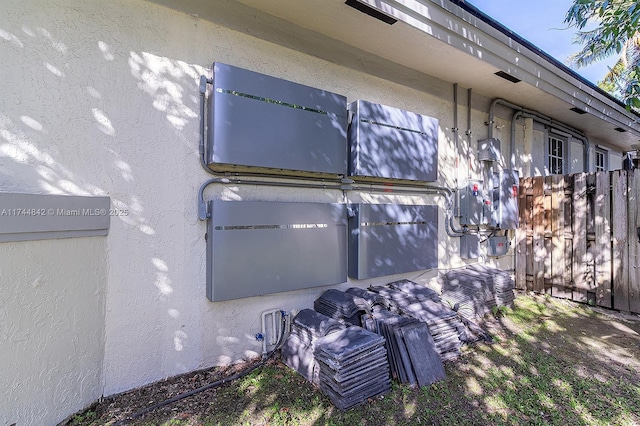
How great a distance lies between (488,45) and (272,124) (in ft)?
9.61

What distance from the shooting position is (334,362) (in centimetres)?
217

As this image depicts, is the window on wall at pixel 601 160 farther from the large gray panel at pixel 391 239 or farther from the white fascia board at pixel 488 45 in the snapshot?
the large gray panel at pixel 391 239

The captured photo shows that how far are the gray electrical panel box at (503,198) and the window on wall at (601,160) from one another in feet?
18.0

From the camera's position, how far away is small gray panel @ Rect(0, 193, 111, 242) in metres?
1.76

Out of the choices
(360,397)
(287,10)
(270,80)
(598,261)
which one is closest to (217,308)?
(360,397)

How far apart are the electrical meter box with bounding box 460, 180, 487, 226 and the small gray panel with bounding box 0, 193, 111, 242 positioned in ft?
14.4

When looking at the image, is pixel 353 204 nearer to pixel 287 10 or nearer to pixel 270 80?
pixel 270 80

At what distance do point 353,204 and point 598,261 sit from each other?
396 cm

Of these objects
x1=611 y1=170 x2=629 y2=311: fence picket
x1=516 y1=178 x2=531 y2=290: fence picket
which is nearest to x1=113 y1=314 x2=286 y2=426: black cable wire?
x1=516 y1=178 x2=531 y2=290: fence picket

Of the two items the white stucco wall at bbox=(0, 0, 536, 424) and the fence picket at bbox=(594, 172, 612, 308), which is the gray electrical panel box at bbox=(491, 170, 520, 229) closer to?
the fence picket at bbox=(594, 172, 612, 308)

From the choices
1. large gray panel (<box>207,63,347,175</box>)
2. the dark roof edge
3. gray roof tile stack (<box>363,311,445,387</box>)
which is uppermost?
the dark roof edge

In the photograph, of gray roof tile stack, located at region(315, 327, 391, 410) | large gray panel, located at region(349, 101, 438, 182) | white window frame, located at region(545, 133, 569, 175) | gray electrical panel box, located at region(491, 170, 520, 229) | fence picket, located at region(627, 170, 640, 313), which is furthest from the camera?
white window frame, located at region(545, 133, 569, 175)

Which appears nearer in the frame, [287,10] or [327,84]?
[287,10]

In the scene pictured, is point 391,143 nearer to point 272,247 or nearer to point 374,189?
point 374,189
